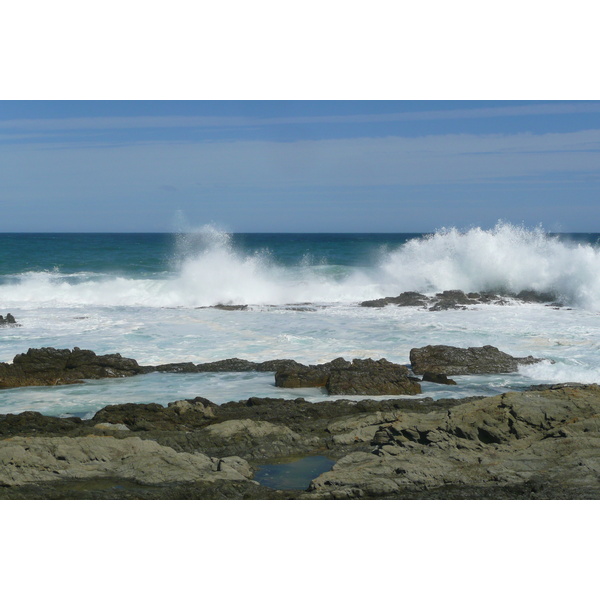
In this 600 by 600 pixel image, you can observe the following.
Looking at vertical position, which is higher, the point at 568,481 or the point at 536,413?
the point at 536,413

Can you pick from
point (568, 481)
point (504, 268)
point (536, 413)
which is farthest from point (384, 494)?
point (504, 268)

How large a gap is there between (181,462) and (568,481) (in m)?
2.93

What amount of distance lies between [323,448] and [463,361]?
4.52 meters

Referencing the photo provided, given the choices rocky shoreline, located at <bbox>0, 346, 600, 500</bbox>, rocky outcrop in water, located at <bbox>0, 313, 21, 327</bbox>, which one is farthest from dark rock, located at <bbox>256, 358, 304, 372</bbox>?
rocky outcrop in water, located at <bbox>0, 313, 21, 327</bbox>

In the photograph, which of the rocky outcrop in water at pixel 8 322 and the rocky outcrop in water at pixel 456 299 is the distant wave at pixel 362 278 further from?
the rocky outcrop in water at pixel 8 322

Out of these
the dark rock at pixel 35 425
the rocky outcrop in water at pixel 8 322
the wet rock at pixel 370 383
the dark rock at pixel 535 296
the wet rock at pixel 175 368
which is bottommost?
Result: the dark rock at pixel 35 425

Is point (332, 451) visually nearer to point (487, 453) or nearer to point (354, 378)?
point (487, 453)

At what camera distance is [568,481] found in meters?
4.98

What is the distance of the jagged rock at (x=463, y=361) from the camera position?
10078 millimetres

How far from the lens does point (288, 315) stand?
1633 centimetres

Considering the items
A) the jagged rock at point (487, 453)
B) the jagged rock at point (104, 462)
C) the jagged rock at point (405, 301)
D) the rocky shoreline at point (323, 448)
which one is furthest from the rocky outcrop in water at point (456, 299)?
the jagged rock at point (104, 462)

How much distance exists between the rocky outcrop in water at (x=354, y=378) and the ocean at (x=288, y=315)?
0.24 m

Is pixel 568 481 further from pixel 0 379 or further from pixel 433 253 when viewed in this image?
pixel 433 253

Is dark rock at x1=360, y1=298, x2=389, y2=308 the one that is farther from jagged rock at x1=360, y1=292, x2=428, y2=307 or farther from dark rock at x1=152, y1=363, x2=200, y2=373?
dark rock at x1=152, y1=363, x2=200, y2=373
